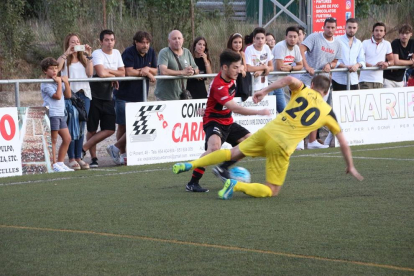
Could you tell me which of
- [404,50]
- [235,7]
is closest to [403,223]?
[404,50]

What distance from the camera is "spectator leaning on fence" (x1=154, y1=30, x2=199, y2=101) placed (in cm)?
1380

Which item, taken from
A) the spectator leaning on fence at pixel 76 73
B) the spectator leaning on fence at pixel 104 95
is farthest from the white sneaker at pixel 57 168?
the spectator leaning on fence at pixel 104 95

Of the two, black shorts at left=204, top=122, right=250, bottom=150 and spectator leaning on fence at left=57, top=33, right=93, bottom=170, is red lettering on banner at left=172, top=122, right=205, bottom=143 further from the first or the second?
black shorts at left=204, top=122, right=250, bottom=150

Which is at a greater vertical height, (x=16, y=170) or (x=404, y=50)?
(x=404, y=50)

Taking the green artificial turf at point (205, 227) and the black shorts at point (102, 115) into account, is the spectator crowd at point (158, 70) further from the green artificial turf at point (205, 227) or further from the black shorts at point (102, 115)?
the green artificial turf at point (205, 227)

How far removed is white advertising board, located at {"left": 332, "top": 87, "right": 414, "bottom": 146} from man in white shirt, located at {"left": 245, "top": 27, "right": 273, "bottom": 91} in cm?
153

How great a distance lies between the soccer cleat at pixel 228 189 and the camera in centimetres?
880

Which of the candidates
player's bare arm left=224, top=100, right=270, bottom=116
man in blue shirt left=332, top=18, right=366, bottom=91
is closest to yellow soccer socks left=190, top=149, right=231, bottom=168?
player's bare arm left=224, top=100, right=270, bottom=116

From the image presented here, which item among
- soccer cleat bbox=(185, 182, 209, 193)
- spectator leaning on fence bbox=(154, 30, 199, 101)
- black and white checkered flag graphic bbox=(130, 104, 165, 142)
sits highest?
spectator leaning on fence bbox=(154, 30, 199, 101)

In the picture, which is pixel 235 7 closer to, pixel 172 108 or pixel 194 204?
pixel 172 108

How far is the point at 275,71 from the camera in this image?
15422 mm

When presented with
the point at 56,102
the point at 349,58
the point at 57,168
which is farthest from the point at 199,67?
the point at 57,168

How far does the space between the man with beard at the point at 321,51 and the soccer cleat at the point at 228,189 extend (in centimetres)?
704

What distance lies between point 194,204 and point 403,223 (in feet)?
7.71
